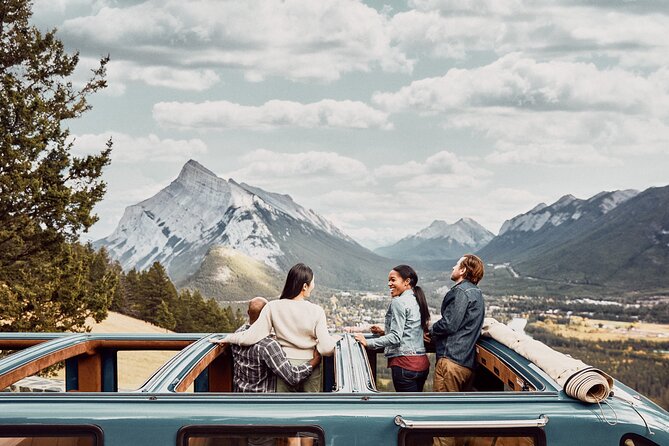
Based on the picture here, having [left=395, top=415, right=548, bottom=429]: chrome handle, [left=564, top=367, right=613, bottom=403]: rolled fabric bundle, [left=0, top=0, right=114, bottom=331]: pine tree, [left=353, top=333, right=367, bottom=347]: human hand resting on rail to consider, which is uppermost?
[left=0, top=0, right=114, bottom=331]: pine tree

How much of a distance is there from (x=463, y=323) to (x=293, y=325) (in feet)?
5.19

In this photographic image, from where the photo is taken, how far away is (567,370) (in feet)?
15.6

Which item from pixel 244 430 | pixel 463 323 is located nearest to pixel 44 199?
pixel 463 323

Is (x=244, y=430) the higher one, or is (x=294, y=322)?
(x=294, y=322)

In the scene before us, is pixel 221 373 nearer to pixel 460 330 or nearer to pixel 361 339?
pixel 361 339

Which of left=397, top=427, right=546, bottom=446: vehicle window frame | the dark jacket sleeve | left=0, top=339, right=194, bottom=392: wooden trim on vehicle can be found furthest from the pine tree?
left=397, top=427, right=546, bottom=446: vehicle window frame

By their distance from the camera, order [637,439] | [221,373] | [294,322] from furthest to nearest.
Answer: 1. [221,373]
2. [294,322]
3. [637,439]

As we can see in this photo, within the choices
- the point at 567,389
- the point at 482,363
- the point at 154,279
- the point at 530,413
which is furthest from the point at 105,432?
the point at 154,279

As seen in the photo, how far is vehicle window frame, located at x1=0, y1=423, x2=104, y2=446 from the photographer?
4.21 meters

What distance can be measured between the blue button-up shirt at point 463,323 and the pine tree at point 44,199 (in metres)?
24.0

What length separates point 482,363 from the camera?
21.6ft

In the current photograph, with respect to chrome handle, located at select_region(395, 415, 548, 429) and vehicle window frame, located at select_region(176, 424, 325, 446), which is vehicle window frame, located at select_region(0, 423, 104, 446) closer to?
vehicle window frame, located at select_region(176, 424, 325, 446)

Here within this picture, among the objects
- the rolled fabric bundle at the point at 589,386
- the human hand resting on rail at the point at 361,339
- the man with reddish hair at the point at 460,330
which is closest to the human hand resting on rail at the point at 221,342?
the human hand resting on rail at the point at 361,339

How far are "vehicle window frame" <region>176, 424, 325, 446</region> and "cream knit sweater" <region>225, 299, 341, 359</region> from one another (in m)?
1.64
